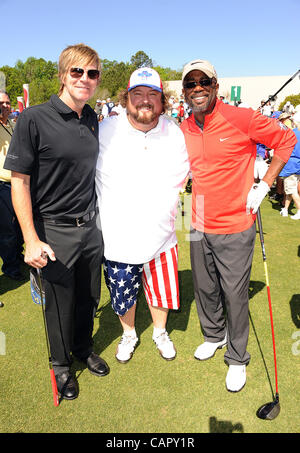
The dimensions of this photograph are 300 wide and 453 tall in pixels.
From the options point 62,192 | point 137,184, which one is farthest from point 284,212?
point 62,192

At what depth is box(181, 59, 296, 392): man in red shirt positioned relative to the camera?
2.49 meters

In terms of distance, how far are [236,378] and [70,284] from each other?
1.61 metres

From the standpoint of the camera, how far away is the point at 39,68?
9012cm

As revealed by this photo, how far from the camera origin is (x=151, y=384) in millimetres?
2889

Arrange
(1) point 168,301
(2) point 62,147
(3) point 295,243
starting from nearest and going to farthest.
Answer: (2) point 62,147 → (1) point 168,301 → (3) point 295,243

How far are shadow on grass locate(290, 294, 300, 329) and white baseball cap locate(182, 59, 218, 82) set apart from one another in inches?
108

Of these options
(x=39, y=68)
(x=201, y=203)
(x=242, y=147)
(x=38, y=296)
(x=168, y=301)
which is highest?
(x=39, y=68)

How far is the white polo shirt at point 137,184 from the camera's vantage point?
254 centimetres

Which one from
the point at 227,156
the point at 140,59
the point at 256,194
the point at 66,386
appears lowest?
the point at 66,386

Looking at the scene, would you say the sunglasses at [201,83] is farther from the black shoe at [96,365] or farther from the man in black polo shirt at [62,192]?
the black shoe at [96,365]

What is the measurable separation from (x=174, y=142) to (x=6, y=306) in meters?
3.05

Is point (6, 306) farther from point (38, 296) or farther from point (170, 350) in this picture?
point (170, 350)

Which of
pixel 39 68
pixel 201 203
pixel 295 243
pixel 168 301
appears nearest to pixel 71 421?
pixel 168 301

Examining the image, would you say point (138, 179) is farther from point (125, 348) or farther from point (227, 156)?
point (125, 348)
